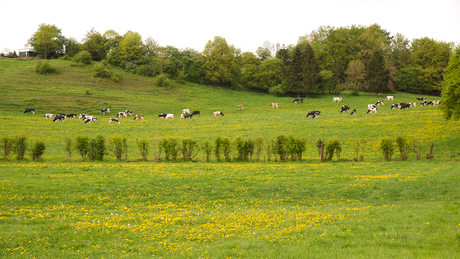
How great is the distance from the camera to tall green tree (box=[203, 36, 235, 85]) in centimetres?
8906

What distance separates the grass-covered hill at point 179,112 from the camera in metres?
35.0

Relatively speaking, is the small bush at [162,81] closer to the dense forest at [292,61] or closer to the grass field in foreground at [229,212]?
the dense forest at [292,61]

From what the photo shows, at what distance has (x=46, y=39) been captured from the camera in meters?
98.7

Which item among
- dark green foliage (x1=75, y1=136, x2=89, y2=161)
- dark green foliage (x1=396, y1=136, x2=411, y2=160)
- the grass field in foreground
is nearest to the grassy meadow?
the grass field in foreground

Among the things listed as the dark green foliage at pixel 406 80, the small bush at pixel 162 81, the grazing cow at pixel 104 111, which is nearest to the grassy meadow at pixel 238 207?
the grazing cow at pixel 104 111

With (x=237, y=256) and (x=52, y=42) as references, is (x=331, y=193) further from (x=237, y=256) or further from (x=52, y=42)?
(x=52, y=42)

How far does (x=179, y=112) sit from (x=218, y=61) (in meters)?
32.7

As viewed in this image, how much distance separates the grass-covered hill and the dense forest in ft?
18.1

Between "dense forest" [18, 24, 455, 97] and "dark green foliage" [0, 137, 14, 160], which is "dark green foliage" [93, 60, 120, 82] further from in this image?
"dark green foliage" [0, 137, 14, 160]

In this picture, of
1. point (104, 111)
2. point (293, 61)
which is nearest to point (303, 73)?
point (293, 61)

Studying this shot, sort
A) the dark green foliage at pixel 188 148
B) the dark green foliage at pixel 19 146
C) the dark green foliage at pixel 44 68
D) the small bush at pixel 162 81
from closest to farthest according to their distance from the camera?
the dark green foliage at pixel 19 146
the dark green foliage at pixel 188 148
the dark green foliage at pixel 44 68
the small bush at pixel 162 81

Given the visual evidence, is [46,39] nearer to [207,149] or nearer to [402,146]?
[207,149]

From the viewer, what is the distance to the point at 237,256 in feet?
24.6

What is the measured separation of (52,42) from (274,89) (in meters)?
74.6
